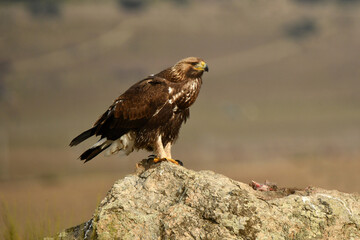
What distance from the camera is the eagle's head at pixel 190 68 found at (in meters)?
7.68

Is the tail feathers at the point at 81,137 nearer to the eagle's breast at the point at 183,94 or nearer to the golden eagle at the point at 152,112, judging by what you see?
the golden eagle at the point at 152,112

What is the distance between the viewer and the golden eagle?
7566 mm

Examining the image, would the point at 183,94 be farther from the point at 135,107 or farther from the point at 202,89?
the point at 202,89

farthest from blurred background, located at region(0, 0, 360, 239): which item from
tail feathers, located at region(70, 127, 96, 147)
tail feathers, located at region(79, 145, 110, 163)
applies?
tail feathers, located at region(79, 145, 110, 163)

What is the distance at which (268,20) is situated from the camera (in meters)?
114

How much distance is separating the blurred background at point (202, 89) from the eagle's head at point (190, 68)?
9.21 feet

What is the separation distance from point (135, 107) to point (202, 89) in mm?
63742

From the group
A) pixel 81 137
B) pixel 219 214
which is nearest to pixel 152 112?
pixel 81 137

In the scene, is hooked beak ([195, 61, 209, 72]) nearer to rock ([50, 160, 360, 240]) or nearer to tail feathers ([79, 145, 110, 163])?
tail feathers ([79, 145, 110, 163])

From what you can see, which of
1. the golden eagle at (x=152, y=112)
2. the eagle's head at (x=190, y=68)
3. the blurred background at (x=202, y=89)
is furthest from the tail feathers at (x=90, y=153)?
the blurred background at (x=202, y=89)

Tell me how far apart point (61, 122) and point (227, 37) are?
146 feet

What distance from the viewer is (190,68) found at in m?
7.70

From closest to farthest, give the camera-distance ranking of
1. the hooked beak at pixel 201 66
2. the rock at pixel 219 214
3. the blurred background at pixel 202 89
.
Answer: the rock at pixel 219 214 → the hooked beak at pixel 201 66 → the blurred background at pixel 202 89

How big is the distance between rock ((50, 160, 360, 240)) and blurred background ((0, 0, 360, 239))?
717mm
